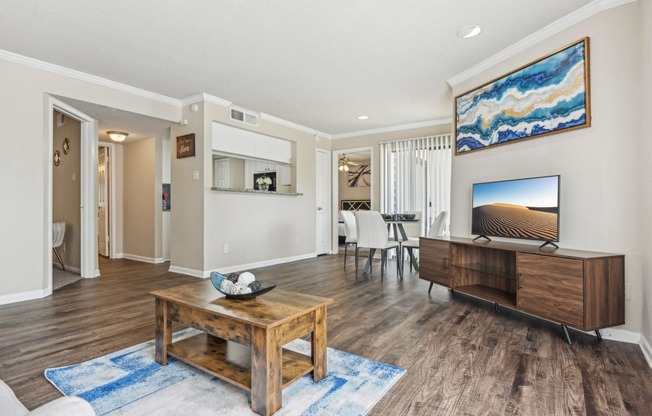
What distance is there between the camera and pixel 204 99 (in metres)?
4.45

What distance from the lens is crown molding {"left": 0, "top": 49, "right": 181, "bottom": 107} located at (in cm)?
326

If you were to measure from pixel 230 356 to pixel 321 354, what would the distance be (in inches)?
20.2

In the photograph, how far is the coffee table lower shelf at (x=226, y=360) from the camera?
5.36 feet

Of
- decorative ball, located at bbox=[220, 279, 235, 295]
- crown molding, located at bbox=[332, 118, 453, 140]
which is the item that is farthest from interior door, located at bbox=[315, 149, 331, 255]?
decorative ball, located at bbox=[220, 279, 235, 295]

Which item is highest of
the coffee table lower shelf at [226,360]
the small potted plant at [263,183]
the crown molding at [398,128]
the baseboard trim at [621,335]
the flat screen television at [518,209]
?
the crown molding at [398,128]

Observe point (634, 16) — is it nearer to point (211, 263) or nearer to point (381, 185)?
point (381, 185)

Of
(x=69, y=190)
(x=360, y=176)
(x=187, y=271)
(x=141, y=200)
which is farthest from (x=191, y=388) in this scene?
(x=360, y=176)

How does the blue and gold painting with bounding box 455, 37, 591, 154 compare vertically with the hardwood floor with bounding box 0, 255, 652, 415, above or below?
above

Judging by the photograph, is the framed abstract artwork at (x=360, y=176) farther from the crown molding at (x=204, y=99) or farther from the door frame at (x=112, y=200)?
the door frame at (x=112, y=200)

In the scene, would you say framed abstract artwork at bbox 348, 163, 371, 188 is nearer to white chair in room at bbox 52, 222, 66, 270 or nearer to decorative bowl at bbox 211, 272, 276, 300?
white chair in room at bbox 52, 222, 66, 270

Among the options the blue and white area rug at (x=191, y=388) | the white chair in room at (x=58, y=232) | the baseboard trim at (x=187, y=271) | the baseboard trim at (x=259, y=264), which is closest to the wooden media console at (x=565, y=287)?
the blue and white area rug at (x=191, y=388)

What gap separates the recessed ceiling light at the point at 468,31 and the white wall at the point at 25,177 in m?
4.02

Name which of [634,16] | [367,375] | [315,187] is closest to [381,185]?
[315,187]

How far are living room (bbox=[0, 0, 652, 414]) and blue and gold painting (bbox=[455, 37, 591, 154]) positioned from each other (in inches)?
3.2
